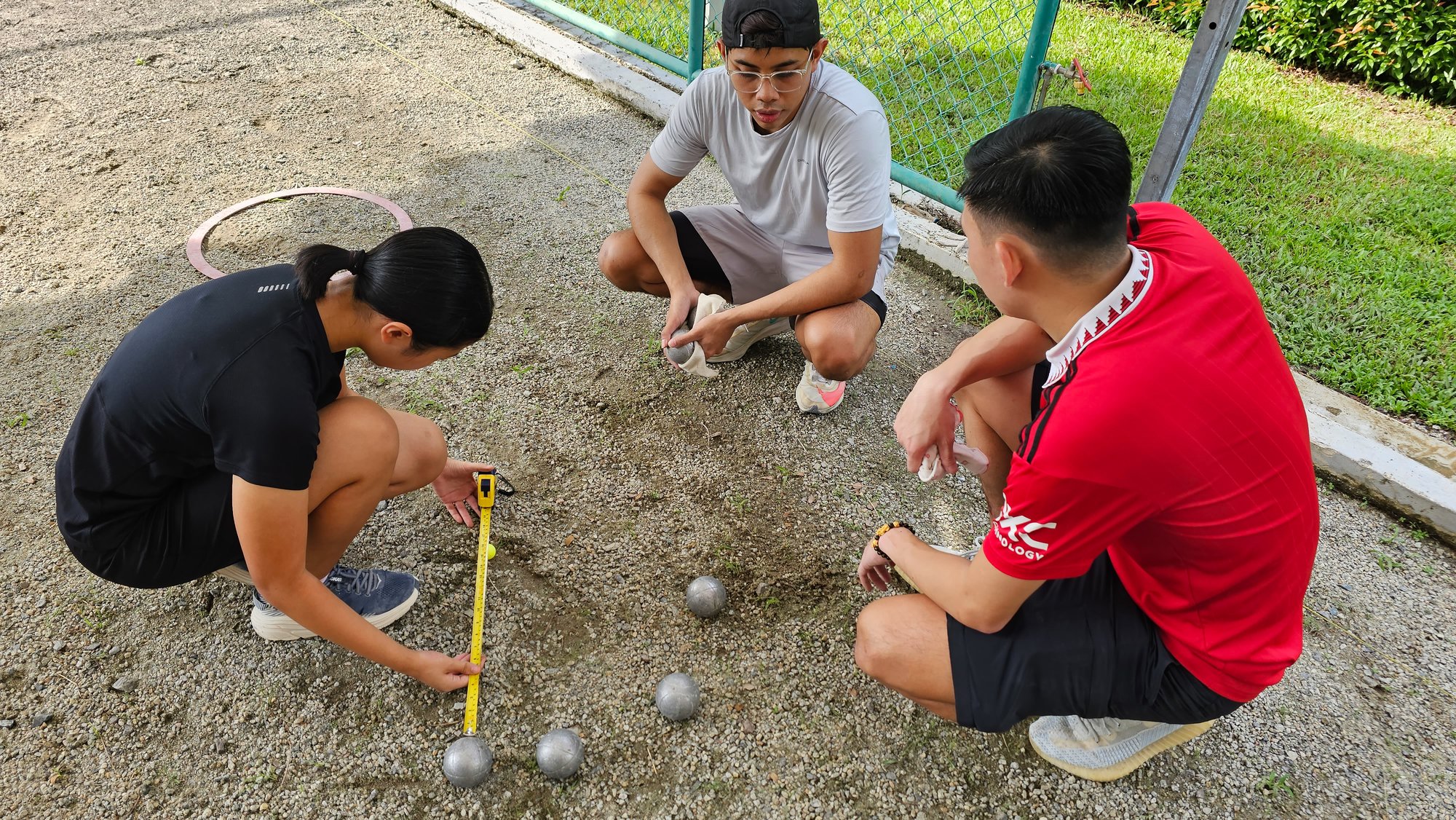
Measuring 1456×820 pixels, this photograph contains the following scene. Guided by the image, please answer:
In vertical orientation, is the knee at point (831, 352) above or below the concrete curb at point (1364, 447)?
above

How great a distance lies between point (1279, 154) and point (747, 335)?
375cm

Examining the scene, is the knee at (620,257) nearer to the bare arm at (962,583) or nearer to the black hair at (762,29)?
the black hair at (762,29)

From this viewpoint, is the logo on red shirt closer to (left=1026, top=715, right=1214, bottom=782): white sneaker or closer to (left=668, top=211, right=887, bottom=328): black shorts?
(left=1026, top=715, right=1214, bottom=782): white sneaker

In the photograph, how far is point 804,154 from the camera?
303cm

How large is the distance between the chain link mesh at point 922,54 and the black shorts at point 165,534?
3.91 metres

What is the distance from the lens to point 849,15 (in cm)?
570

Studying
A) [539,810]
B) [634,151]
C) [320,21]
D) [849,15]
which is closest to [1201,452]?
[539,810]

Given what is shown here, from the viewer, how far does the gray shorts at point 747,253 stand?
3.38 meters

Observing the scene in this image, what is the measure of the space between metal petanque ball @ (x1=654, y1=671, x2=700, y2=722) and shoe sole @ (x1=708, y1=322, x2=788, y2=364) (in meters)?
1.55

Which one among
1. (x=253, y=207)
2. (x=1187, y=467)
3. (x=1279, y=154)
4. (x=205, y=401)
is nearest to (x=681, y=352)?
(x=205, y=401)

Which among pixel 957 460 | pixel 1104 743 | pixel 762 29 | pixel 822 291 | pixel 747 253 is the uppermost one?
pixel 762 29

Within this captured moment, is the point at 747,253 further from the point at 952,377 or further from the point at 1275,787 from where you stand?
the point at 1275,787

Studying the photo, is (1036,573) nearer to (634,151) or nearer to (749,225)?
(749,225)

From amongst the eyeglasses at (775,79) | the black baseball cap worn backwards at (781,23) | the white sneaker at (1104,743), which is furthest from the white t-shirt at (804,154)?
the white sneaker at (1104,743)
